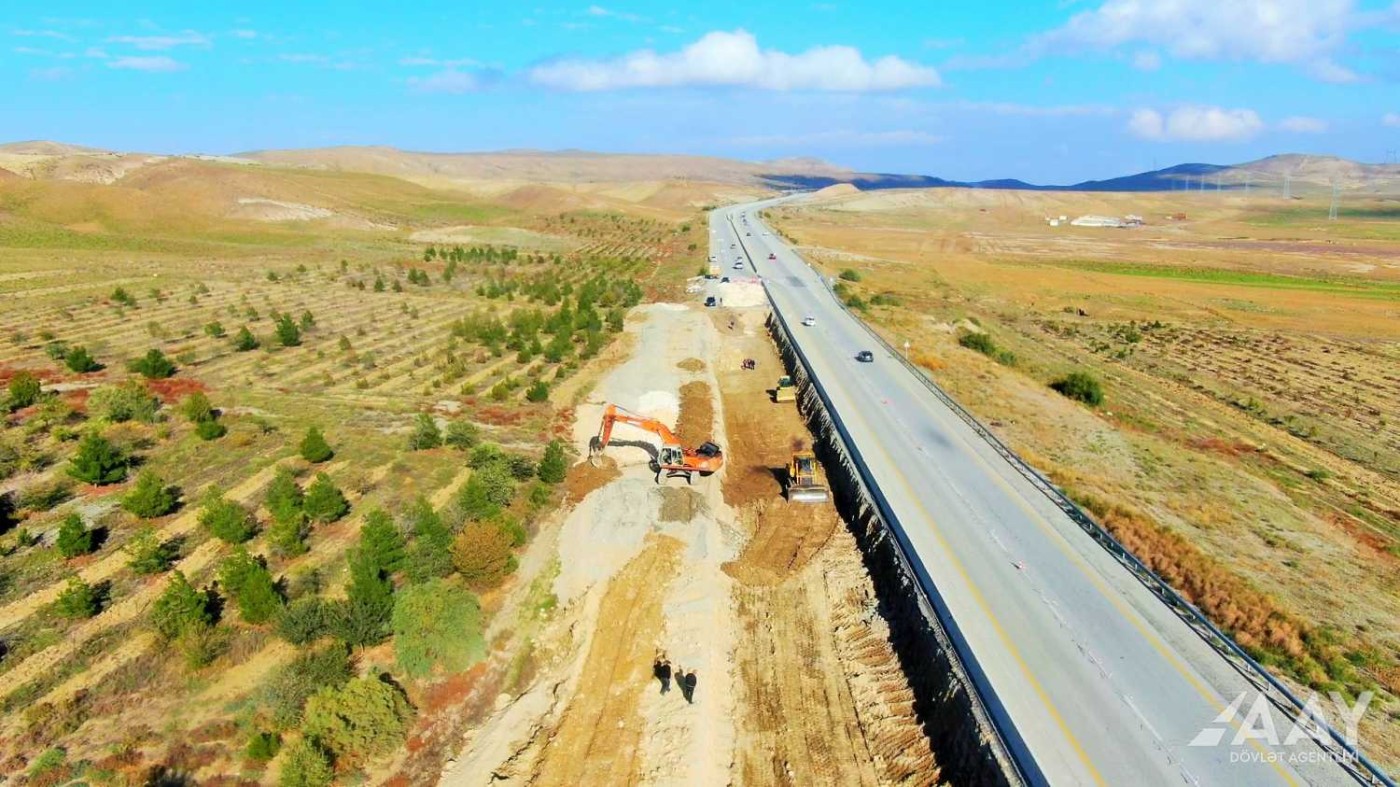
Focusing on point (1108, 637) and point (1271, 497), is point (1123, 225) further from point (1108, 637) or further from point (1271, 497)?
point (1108, 637)

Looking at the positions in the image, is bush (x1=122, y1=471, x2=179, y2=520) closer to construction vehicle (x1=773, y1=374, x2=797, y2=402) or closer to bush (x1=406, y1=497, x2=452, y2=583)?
bush (x1=406, y1=497, x2=452, y2=583)

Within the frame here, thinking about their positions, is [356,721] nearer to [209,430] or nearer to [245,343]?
[209,430]

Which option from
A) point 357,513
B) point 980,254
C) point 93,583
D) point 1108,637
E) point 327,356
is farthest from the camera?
point 980,254

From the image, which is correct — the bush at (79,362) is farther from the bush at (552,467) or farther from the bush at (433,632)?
the bush at (433,632)

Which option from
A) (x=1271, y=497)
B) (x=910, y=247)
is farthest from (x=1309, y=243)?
(x=1271, y=497)

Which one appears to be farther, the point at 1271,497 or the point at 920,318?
the point at 920,318

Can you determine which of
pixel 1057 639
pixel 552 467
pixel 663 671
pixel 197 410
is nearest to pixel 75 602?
pixel 197 410

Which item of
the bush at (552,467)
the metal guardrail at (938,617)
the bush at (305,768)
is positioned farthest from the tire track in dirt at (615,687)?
the metal guardrail at (938,617)

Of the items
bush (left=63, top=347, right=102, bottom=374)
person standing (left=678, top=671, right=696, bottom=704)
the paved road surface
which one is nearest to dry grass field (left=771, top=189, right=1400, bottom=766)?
the paved road surface
